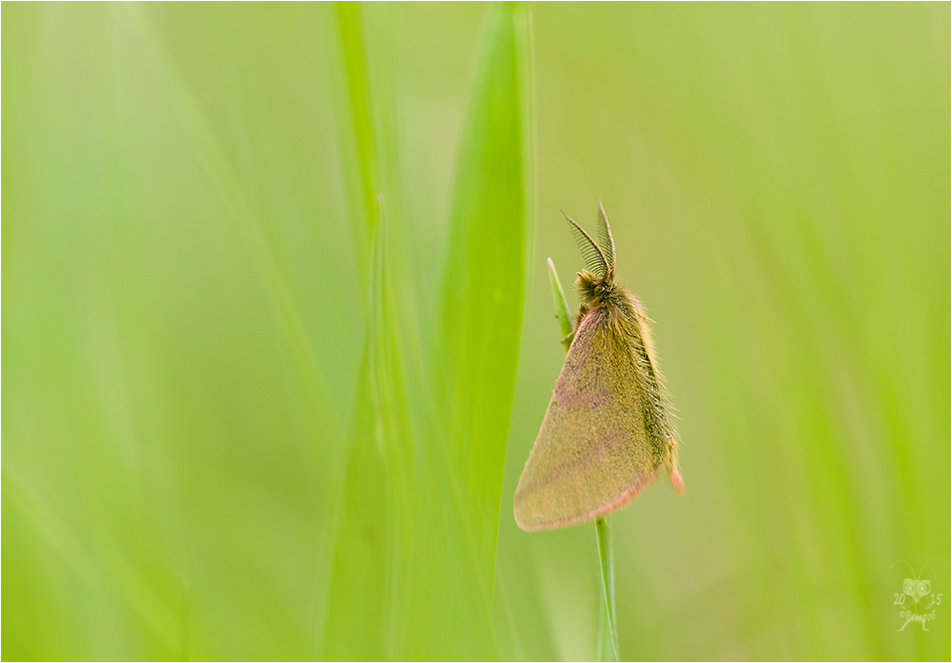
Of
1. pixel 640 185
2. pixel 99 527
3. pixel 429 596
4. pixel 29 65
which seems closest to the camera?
pixel 429 596

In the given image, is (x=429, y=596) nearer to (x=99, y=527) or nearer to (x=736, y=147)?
(x=99, y=527)

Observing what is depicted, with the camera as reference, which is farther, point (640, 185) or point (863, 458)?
point (640, 185)

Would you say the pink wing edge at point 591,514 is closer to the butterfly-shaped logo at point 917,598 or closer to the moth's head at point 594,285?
the moth's head at point 594,285

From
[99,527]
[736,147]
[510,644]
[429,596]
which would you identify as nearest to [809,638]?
[510,644]

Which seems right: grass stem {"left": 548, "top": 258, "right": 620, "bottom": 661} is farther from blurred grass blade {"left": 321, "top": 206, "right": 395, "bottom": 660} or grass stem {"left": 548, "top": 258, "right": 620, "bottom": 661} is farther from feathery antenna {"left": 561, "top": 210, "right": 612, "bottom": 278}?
feathery antenna {"left": 561, "top": 210, "right": 612, "bottom": 278}

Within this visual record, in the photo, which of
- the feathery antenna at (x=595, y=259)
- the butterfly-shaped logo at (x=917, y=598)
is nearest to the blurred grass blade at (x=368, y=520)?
the feathery antenna at (x=595, y=259)

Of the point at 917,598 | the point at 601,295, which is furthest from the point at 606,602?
the point at 917,598

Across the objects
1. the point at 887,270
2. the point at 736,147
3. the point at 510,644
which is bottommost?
the point at 510,644
